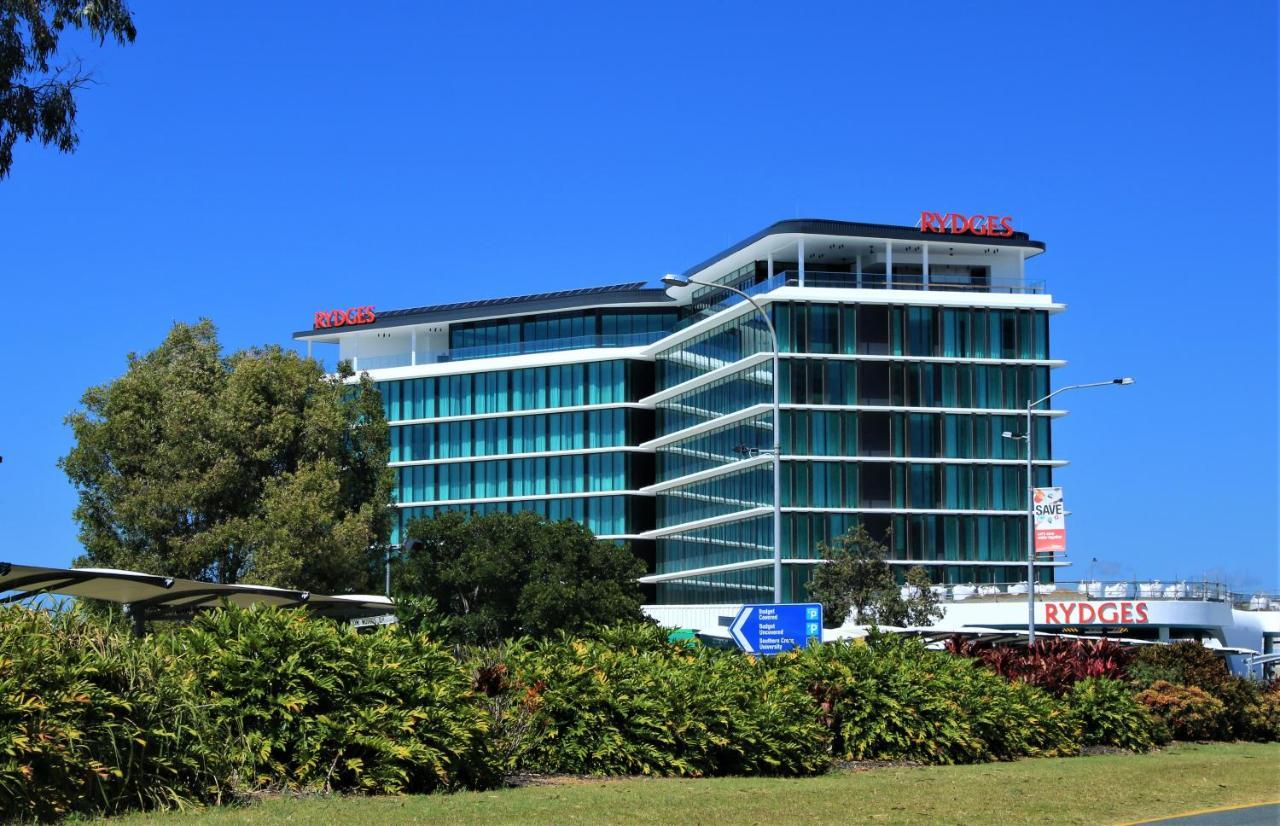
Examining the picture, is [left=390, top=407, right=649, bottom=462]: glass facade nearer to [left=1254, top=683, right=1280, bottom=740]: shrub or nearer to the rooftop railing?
the rooftop railing

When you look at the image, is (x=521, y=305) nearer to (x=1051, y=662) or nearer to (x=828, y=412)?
(x=828, y=412)

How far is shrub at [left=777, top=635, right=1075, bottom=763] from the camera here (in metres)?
21.7

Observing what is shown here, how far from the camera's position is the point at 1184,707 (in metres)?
29.0

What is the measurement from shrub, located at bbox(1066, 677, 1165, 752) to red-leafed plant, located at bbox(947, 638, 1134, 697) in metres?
0.47

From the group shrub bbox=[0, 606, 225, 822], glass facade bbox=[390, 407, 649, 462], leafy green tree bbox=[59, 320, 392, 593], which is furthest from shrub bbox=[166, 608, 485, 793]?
glass facade bbox=[390, 407, 649, 462]

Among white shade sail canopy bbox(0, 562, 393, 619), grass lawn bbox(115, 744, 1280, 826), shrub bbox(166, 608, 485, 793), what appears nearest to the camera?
grass lawn bbox(115, 744, 1280, 826)

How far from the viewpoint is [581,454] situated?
98.6m

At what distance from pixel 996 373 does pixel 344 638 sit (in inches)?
2869

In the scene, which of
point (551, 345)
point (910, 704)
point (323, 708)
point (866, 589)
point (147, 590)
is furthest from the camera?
point (551, 345)

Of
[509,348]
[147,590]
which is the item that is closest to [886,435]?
[509,348]

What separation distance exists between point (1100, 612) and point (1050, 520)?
3324 centimetres

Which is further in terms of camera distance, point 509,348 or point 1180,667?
point 509,348

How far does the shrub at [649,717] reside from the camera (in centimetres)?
1838

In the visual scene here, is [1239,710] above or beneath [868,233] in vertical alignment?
beneath
